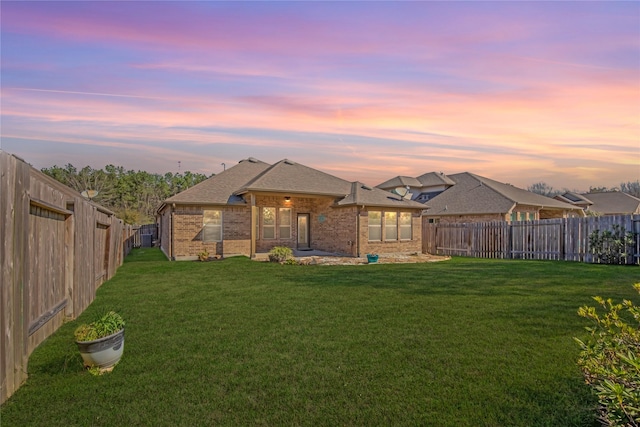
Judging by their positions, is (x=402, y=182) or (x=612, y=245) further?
(x=402, y=182)

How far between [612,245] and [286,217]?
14216mm

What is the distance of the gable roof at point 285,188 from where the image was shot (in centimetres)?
1681

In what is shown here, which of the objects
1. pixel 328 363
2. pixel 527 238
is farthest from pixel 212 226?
pixel 527 238

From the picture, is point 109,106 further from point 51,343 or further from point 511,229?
point 511,229

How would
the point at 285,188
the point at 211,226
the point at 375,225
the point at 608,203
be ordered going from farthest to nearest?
1. the point at 608,203
2. the point at 375,225
3. the point at 211,226
4. the point at 285,188

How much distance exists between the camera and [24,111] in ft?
36.6

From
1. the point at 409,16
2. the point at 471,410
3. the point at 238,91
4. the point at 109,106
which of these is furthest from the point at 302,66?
the point at 471,410

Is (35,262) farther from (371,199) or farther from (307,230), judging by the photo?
(307,230)

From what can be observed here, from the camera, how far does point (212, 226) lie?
17172 mm

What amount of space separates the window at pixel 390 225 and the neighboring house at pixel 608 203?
1174 inches

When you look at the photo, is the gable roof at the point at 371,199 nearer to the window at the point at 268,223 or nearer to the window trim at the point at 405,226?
the window trim at the point at 405,226

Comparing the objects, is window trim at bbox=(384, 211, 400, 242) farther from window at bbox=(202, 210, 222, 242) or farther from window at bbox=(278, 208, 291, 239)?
window at bbox=(202, 210, 222, 242)

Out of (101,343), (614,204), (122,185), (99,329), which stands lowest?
(101,343)

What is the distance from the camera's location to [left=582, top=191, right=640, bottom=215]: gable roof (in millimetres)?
39406
